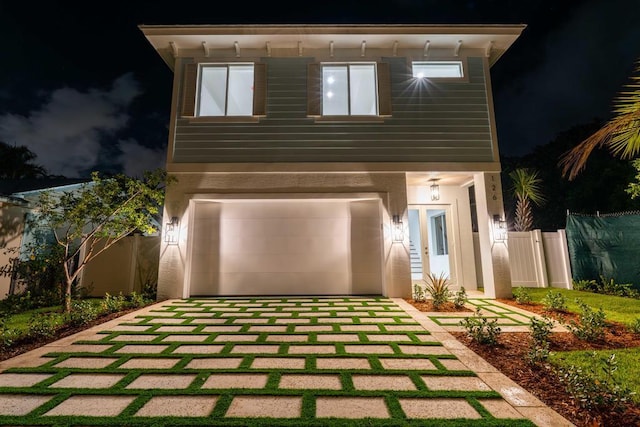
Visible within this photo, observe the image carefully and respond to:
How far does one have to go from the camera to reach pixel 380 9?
7.71m

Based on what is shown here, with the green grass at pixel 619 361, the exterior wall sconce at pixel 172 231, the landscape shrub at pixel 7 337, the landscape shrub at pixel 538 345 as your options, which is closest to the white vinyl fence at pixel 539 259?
the landscape shrub at pixel 538 345

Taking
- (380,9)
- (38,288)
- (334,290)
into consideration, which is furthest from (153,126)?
(334,290)

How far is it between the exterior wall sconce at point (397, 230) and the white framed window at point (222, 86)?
4.43 m

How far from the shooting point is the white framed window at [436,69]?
6734mm

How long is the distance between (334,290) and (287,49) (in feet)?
19.4

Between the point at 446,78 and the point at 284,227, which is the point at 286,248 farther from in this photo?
the point at 446,78

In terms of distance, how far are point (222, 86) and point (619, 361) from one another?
26.9 ft

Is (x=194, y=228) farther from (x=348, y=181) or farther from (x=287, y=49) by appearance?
(x=287, y=49)

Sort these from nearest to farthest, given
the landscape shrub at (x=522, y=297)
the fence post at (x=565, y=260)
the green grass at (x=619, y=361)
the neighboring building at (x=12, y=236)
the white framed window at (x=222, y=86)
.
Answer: the green grass at (x=619, y=361), the landscape shrub at (x=522, y=297), the neighboring building at (x=12, y=236), the white framed window at (x=222, y=86), the fence post at (x=565, y=260)

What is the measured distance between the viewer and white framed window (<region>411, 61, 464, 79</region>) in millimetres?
6734

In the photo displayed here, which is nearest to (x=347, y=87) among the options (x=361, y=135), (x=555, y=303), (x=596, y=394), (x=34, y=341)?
(x=361, y=135)

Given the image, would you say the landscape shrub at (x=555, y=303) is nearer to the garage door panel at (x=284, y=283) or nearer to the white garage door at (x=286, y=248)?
the white garage door at (x=286, y=248)

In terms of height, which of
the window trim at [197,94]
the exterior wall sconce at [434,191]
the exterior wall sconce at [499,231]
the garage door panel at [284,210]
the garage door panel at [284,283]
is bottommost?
the garage door panel at [284,283]

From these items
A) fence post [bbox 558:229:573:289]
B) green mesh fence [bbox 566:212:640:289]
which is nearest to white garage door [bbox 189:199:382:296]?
fence post [bbox 558:229:573:289]
